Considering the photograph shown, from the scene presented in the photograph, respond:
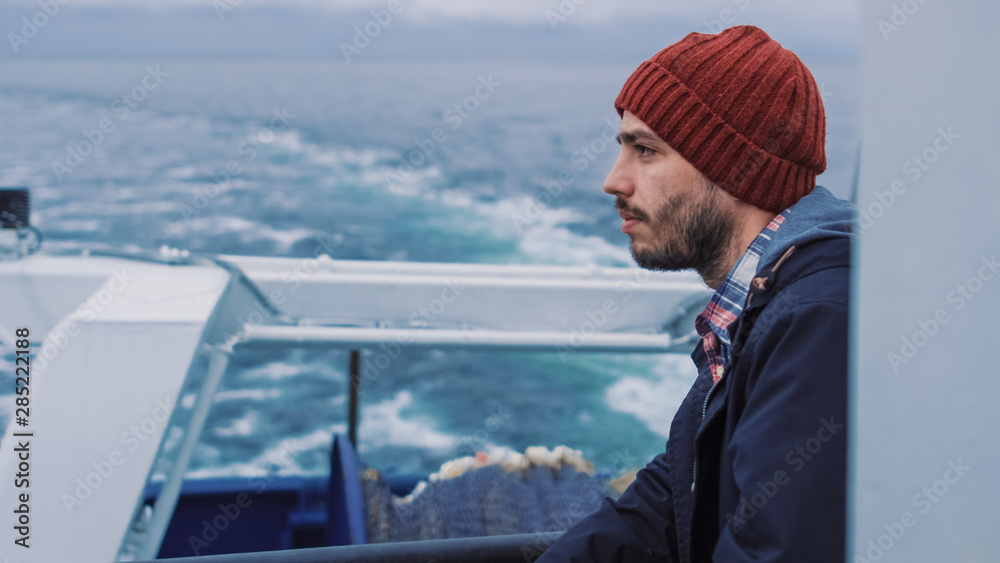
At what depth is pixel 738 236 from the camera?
35.0 inches

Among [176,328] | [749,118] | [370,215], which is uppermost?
[749,118]

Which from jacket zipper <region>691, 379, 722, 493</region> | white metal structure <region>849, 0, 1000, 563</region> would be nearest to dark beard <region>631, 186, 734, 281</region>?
jacket zipper <region>691, 379, 722, 493</region>

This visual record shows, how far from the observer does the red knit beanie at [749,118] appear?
871 mm

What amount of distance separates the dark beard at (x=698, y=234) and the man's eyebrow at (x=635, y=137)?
9cm

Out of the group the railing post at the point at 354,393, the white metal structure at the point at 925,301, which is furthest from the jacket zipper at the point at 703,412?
the railing post at the point at 354,393

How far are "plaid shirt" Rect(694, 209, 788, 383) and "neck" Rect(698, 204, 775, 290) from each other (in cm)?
3

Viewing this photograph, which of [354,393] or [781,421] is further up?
[781,421]

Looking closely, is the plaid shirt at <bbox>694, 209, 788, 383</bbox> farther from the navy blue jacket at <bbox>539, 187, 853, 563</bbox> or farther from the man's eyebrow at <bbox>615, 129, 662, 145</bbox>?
the man's eyebrow at <bbox>615, 129, 662, 145</bbox>

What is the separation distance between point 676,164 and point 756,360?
0.32m

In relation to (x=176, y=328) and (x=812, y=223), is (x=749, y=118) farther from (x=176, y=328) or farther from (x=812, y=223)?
(x=176, y=328)

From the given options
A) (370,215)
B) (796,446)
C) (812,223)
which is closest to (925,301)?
(796,446)

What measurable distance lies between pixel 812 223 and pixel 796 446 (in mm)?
248

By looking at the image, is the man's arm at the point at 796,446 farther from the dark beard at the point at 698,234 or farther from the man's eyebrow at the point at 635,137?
the man's eyebrow at the point at 635,137

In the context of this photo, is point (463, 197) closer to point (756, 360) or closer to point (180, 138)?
point (180, 138)
